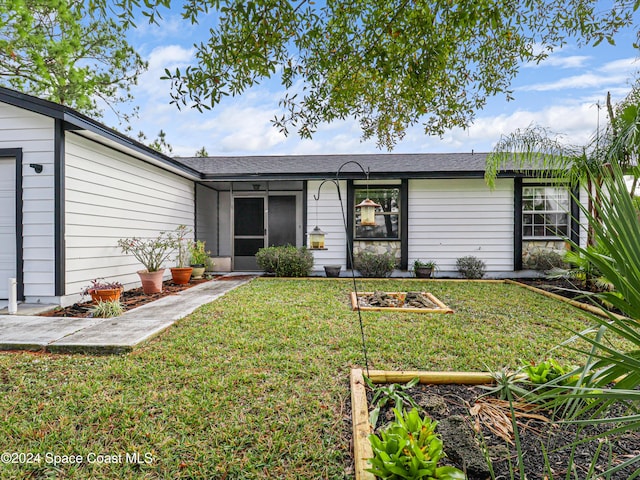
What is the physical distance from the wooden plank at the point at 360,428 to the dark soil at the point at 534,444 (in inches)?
5.7

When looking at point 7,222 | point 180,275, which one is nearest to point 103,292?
point 7,222

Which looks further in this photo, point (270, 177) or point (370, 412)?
point (270, 177)

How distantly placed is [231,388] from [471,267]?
7345 millimetres

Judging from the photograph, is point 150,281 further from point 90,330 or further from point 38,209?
point 90,330

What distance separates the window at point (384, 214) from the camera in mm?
8844

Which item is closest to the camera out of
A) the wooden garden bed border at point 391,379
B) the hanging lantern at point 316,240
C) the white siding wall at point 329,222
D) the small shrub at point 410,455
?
the small shrub at point 410,455

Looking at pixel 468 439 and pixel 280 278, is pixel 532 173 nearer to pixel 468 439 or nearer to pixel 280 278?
pixel 280 278

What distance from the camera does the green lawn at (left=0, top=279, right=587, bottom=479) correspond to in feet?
5.76

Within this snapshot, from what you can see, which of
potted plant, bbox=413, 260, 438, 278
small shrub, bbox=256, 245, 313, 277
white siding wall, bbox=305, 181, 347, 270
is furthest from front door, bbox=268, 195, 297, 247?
potted plant, bbox=413, 260, 438, 278

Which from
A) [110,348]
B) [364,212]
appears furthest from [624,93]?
[110,348]

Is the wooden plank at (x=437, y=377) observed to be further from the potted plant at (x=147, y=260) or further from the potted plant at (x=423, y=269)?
the potted plant at (x=423, y=269)

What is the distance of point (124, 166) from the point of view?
6.28m

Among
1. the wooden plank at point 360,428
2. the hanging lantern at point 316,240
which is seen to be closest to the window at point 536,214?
the hanging lantern at point 316,240

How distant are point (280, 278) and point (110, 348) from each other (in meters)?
4.98
